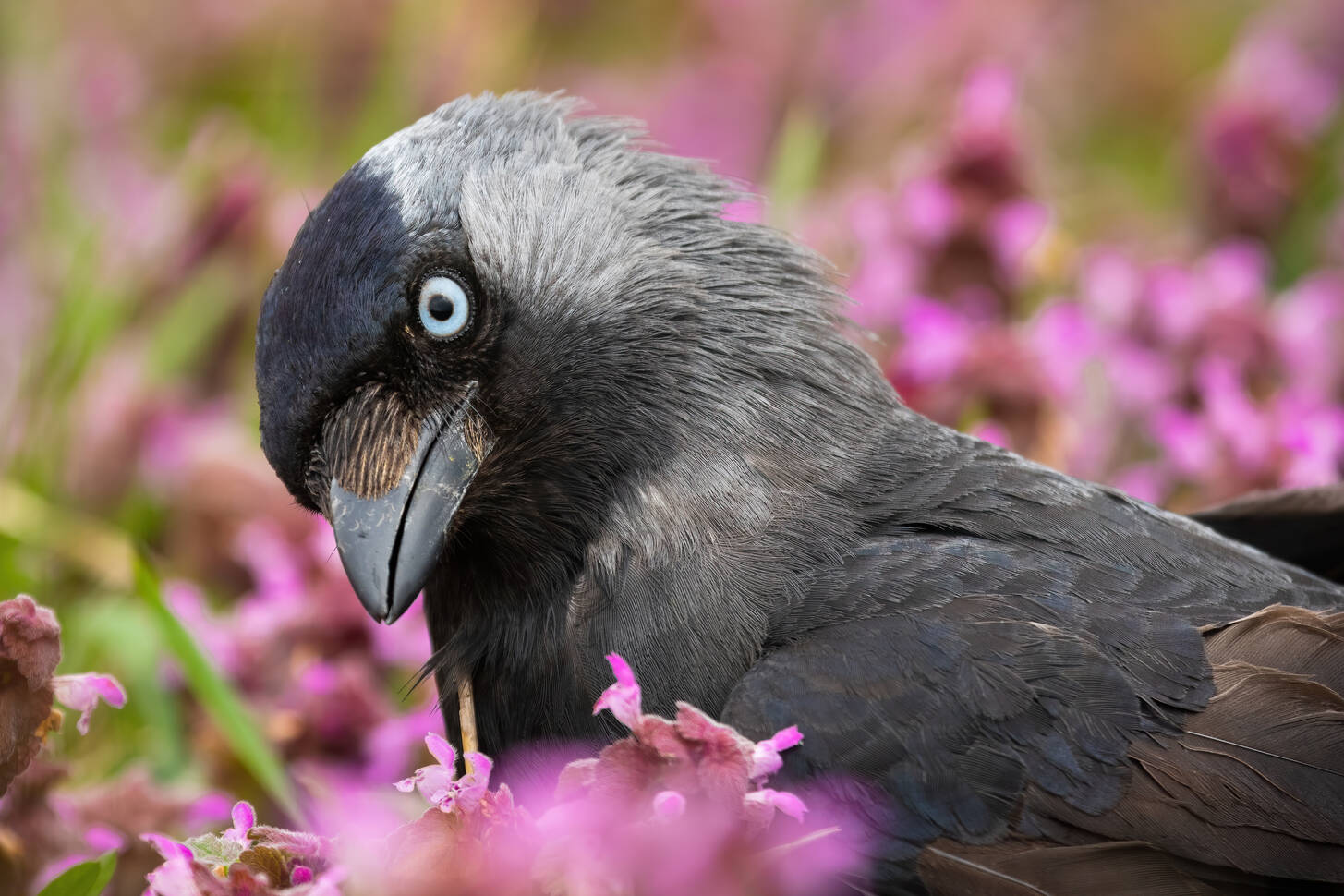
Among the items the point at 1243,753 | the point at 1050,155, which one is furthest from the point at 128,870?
the point at 1050,155

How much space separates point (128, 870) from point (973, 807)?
1405 mm

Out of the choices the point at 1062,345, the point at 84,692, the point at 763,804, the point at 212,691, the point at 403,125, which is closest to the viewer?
the point at 763,804

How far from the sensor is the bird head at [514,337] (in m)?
2.19

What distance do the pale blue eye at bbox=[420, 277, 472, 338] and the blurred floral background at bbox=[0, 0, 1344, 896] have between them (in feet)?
2.30

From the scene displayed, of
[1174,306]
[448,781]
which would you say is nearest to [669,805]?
[448,781]

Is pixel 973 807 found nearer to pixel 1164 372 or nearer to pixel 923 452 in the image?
pixel 923 452

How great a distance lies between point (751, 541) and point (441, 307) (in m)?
0.59

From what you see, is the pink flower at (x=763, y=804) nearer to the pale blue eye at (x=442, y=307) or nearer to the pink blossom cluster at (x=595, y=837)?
the pink blossom cluster at (x=595, y=837)

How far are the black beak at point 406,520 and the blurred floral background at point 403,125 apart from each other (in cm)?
31

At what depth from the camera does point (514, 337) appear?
7.59ft

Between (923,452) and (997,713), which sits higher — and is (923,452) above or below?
above

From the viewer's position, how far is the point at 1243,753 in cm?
203

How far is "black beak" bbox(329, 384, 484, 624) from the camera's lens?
214cm

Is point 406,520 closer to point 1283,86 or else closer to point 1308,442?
point 1308,442
